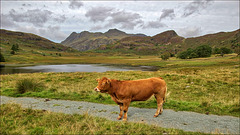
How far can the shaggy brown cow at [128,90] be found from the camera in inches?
305

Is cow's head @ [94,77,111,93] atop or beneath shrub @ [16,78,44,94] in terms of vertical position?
atop

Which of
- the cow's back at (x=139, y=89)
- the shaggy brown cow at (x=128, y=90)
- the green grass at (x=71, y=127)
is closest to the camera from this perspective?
the green grass at (x=71, y=127)

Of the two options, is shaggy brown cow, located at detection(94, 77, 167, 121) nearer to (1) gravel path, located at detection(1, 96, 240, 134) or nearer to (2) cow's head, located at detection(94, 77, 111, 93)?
(2) cow's head, located at detection(94, 77, 111, 93)

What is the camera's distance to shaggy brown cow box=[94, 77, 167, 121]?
7746mm

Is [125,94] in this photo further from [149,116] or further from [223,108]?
[223,108]

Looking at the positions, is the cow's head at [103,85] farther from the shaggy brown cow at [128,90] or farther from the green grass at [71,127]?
the green grass at [71,127]

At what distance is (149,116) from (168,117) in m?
1.14

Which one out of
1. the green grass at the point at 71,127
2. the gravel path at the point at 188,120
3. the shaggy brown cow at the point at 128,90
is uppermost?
the shaggy brown cow at the point at 128,90

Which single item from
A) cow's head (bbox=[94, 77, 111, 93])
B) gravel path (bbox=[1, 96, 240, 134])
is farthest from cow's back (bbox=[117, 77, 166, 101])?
gravel path (bbox=[1, 96, 240, 134])

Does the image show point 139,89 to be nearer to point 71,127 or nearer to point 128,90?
point 128,90

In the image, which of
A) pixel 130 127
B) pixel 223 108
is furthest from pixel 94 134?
pixel 223 108

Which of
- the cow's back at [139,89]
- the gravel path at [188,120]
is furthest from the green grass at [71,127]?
the cow's back at [139,89]

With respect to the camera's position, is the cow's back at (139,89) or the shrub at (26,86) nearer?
the cow's back at (139,89)

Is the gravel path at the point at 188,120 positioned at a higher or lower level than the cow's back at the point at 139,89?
lower
